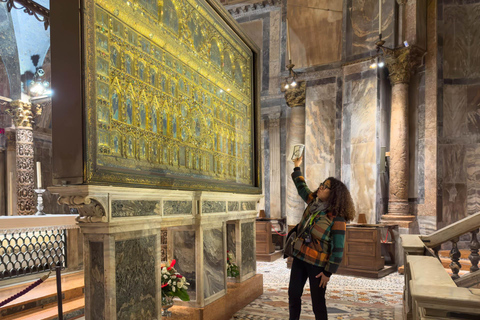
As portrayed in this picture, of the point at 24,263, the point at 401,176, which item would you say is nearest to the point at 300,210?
the point at 401,176

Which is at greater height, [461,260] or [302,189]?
[302,189]

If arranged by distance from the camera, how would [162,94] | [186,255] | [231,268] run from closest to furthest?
[162,94] → [186,255] → [231,268]

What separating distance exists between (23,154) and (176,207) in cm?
700

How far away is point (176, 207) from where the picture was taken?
469 cm

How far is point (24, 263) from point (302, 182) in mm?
4147

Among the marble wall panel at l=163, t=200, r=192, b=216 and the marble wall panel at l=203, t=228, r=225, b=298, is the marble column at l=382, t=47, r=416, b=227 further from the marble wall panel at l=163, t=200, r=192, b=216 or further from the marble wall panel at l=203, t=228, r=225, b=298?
the marble wall panel at l=163, t=200, r=192, b=216

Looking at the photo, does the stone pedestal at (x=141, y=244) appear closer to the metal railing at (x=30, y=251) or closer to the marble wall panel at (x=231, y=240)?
the marble wall panel at (x=231, y=240)

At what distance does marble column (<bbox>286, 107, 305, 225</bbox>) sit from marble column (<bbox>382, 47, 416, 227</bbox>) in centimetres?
304

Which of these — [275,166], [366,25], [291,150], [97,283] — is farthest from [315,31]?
[97,283]

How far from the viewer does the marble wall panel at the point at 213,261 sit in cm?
537

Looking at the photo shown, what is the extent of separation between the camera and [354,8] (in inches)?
471

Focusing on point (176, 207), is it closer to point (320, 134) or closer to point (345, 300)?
point (345, 300)

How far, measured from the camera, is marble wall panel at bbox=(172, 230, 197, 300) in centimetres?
518

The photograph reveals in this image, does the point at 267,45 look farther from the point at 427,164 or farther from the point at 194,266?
the point at 194,266
